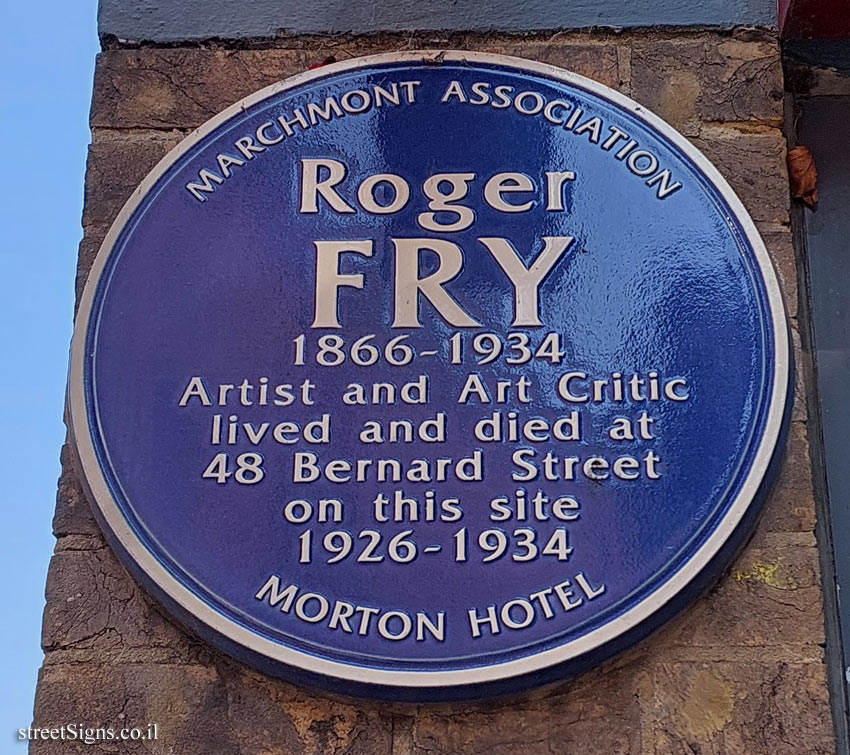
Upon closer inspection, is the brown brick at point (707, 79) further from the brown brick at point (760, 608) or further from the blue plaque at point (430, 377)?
the brown brick at point (760, 608)

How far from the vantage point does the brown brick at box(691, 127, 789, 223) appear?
3.04 metres

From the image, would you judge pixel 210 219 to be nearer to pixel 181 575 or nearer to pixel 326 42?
pixel 326 42

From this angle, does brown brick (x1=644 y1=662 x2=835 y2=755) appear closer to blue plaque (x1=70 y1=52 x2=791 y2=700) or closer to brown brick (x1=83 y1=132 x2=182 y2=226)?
blue plaque (x1=70 y1=52 x2=791 y2=700)

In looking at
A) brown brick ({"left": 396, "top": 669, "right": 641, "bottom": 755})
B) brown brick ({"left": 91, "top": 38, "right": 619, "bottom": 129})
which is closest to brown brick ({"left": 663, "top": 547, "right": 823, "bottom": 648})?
brown brick ({"left": 396, "top": 669, "right": 641, "bottom": 755})

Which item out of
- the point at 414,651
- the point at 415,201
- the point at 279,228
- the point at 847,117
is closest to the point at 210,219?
the point at 279,228

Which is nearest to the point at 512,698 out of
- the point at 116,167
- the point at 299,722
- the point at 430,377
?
the point at 299,722

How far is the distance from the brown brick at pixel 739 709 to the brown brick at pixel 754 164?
43.2 inches

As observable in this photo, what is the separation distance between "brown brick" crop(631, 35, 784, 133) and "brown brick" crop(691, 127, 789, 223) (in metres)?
0.05

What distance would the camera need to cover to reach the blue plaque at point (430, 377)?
98.7 inches

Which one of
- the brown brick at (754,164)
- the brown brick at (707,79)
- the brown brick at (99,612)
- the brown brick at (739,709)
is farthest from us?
the brown brick at (707,79)

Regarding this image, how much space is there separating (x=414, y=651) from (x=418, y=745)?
0.68 ft

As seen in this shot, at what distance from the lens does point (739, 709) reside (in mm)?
2518

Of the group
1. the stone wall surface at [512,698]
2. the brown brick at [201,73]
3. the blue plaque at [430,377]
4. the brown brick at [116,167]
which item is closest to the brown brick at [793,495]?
the stone wall surface at [512,698]

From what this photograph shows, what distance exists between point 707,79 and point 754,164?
11.0 inches
